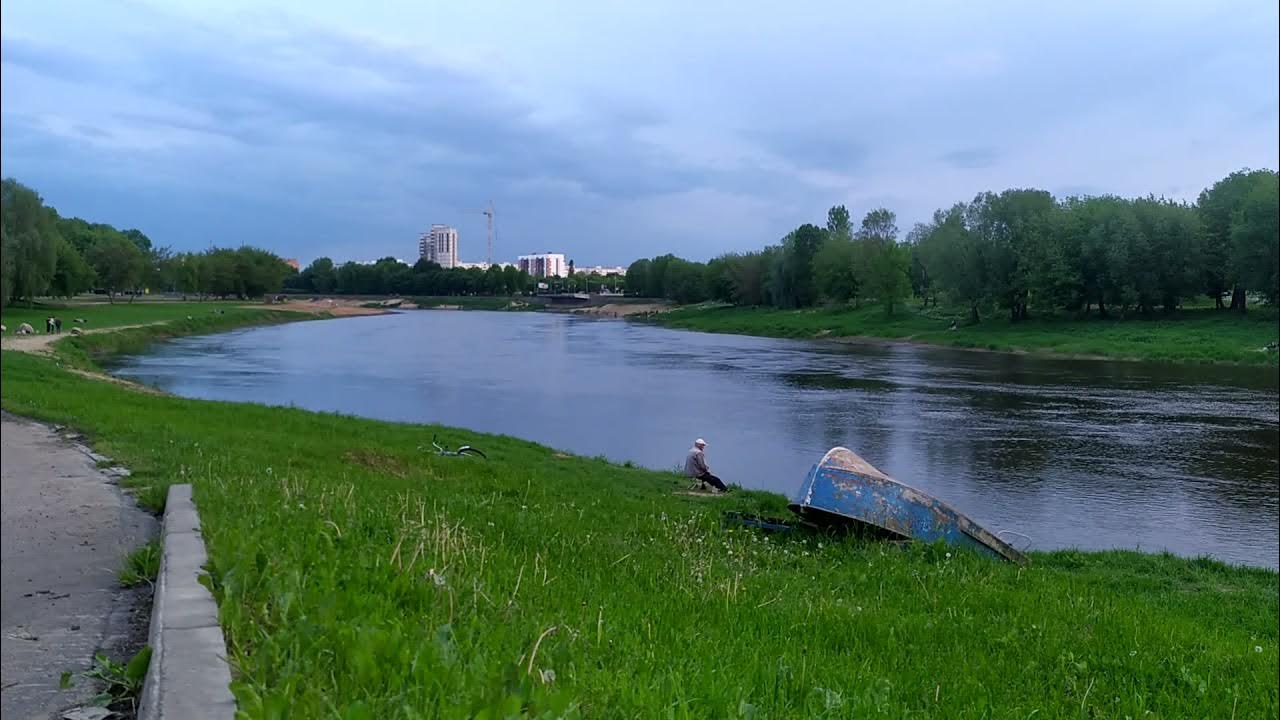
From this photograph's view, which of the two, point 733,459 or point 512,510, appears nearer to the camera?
point 512,510

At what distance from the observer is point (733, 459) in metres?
24.2

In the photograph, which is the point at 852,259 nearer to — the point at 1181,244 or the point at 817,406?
the point at 1181,244

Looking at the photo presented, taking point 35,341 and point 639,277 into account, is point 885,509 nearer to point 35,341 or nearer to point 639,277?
point 35,341

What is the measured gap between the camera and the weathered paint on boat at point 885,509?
12172 mm

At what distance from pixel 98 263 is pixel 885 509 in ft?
266

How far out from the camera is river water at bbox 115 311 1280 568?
19.4 metres

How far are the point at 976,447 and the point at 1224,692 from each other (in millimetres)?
19845

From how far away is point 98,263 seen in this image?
76.4 metres

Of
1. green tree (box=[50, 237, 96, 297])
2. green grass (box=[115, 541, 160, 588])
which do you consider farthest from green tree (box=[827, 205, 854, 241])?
green grass (box=[115, 541, 160, 588])

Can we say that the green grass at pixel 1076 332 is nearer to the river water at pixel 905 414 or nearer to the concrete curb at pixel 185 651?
the river water at pixel 905 414

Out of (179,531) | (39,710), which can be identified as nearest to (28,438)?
(179,531)

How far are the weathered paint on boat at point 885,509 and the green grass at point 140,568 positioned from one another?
27.5 feet

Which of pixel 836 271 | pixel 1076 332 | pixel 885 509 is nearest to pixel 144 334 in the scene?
pixel 885 509

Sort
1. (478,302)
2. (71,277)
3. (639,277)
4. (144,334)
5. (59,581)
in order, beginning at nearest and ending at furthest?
(59,581) → (71,277) → (144,334) → (639,277) → (478,302)
